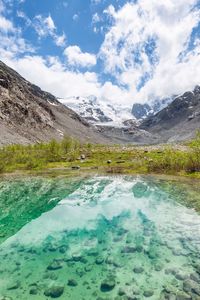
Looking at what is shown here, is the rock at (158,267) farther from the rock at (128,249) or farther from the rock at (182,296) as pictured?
the rock at (182,296)

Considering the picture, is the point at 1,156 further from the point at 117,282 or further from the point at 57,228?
the point at 117,282

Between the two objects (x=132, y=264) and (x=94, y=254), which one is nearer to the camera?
(x=132, y=264)

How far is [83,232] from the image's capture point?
23234 millimetres

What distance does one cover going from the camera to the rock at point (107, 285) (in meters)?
14.5

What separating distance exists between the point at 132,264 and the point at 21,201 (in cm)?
1830

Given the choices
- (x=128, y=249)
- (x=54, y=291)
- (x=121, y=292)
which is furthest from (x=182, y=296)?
(x=128, y=249)

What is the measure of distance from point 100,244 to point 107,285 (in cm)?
566

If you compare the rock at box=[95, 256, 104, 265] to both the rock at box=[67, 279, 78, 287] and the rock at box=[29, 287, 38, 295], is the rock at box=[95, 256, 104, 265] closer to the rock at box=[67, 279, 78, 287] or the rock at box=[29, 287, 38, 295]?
the rock at box=[67, 279, 78, 287]

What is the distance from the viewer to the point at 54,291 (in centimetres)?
1422

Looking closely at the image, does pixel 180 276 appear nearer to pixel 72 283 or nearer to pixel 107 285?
pixel 107 285

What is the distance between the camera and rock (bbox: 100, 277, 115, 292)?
14.5m

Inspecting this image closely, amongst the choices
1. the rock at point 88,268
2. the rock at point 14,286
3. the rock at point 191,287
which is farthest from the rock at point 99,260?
the rock at point 191,287

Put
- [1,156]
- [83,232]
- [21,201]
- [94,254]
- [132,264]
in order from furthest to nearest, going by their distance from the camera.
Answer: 1. [1,156]
2. [21,201]
3. [83,232]
4. [94,254]
5. [132,264]

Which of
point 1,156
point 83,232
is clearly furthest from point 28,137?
point 83,232
